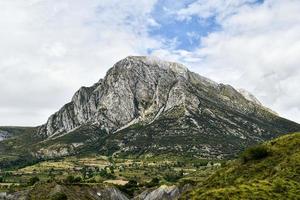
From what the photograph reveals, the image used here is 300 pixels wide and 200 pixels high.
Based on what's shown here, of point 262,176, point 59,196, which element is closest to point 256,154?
point 262,176

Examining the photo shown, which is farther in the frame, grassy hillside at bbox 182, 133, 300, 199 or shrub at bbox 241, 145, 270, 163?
shrub at bbox 241, 145, 270, 163

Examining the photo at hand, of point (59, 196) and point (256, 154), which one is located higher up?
point (256, 154)

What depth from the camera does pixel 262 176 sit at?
102 metres

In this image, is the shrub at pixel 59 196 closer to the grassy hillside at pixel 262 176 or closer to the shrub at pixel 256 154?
the grassy hillside at pixel 262 176

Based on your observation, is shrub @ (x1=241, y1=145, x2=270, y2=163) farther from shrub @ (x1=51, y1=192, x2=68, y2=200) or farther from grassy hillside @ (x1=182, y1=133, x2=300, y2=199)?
shrub @ (x1=51, y1=192, x2=68, y2=200)

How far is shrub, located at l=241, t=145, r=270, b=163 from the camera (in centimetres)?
11350

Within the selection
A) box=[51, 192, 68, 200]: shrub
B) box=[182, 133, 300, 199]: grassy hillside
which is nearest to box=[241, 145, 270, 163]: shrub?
box=[182, 133, 300, 199]: grassy hillside

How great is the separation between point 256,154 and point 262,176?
1302cm

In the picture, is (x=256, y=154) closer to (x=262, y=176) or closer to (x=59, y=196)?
(x=262, y=176)

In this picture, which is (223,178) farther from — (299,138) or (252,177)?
(299,138)

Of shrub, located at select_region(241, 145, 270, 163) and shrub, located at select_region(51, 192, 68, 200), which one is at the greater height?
shrub, located at select_region(241, 145, 270, 163)

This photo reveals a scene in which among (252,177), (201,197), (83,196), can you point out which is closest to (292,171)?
(252,177)

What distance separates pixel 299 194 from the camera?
273 feet

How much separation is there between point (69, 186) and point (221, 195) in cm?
13104
